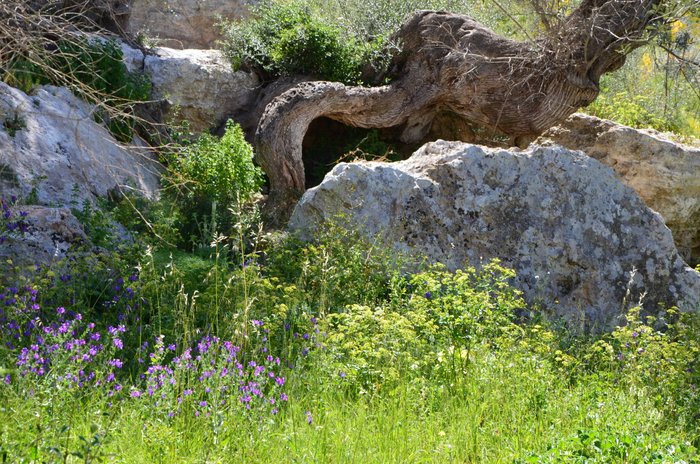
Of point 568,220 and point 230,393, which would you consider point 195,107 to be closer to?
point 568,220

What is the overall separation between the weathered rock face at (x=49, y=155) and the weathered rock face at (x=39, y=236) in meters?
1.06

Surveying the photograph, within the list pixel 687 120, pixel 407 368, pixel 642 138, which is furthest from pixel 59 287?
pixel 687 120

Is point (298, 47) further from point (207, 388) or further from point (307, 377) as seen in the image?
point (207, 388)

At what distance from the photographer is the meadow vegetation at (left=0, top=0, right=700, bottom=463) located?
13.1 feet

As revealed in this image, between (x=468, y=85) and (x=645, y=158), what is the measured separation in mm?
2558

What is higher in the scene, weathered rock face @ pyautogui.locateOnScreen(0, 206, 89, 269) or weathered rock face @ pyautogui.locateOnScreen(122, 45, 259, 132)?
weathered rock face @ pyautogui.locateOnScreen(122, 45, 259, 132)

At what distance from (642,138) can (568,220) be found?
85.6 inches

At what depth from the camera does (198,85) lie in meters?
12.1

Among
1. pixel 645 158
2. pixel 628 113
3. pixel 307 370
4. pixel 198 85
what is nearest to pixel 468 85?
pixel 645 158

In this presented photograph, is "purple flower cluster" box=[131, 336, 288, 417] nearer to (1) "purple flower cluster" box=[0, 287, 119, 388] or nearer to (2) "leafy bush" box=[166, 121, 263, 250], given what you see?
(1) "purple flower cluster" box=[0, 287, 119, 388]

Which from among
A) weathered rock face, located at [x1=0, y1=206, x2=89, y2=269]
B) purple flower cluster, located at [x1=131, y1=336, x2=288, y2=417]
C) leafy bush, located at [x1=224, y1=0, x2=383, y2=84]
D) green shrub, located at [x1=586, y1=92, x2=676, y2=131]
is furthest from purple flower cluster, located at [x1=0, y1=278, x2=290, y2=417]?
green shrub, located at [x1=586, y1=92, x2=676, y2=131]

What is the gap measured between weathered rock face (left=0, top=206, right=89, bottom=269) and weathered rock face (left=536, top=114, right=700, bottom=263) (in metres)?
Result: 5.29

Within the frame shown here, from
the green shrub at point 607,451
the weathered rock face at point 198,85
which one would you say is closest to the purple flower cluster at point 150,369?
the green shrub at point 607,451

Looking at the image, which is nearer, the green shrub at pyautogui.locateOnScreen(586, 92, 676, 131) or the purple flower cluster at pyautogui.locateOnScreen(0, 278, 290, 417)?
the purple flower cluster at pyautogui.locateOnScreen(0, 278, 290, 417)
